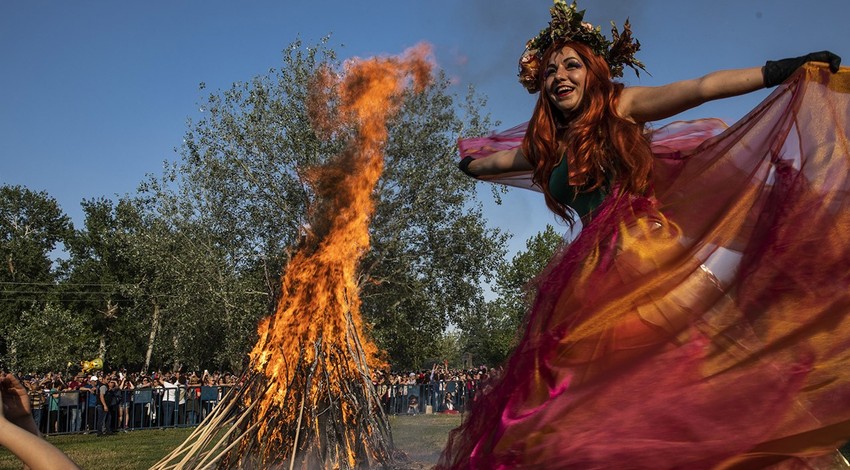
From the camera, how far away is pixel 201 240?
987 inches

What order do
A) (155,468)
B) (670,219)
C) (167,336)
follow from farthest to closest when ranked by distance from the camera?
(167,336) → (155,468) → (670,219)

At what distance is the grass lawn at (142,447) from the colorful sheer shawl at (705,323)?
5897 mm

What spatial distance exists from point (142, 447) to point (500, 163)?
10.8m

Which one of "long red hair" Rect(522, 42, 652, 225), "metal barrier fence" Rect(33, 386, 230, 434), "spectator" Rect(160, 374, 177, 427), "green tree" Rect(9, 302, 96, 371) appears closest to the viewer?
"long red hair" Rect(522, 42, 652, 225)

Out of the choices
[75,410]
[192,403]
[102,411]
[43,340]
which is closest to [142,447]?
[102,411]

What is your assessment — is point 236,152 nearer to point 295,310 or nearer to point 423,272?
point 423,272

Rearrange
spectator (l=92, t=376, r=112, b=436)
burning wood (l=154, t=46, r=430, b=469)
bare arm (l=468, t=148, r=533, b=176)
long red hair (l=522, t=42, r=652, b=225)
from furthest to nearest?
1. spectator (l=92, t=376, r=112, b=436)
2. burning wood (l=154, t=46, r=430, b=469)
3. bare arm (l=468, t=148, r=533, b=176)
4. long red hair (l=522, t=42, r=652, b=225)

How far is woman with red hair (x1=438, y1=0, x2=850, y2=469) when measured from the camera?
8.19ft

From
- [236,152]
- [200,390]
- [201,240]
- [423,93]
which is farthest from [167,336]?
[423,93]

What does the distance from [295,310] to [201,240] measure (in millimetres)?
18351

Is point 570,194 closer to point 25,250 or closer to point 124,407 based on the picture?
point 124,407

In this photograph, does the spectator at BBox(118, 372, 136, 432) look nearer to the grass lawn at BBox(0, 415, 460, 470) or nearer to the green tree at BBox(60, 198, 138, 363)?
the grass lawn at BBox(0, 415, 460, 470)

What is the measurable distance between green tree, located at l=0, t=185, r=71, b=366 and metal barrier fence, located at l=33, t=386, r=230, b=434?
42.3m

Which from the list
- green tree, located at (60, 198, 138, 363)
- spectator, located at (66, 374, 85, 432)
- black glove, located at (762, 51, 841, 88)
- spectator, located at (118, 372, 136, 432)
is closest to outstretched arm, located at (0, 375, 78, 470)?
black glove, located at (762, 51, 841, 88)
